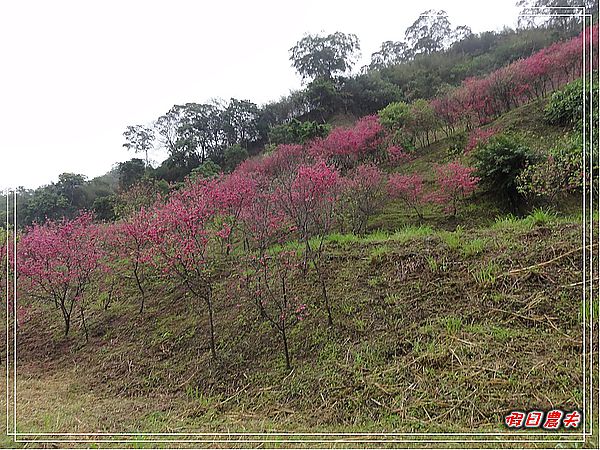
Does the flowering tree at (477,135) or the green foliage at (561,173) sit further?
the flowering tree at (477,135)

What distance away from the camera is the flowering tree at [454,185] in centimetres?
450

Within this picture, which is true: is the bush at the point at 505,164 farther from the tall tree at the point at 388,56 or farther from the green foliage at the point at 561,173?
the tall tree at the point at 388,56

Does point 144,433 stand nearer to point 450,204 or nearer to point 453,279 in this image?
point 453,279

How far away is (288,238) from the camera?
149 inches

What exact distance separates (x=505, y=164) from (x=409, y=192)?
123 centimetres

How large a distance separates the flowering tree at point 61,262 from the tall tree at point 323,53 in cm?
383

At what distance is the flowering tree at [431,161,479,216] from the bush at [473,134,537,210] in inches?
7.3

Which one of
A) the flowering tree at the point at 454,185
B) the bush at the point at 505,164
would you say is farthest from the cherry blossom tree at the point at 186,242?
the bush at the point at 505,164

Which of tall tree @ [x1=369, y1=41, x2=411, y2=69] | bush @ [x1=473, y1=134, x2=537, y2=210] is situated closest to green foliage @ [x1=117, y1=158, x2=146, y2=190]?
bush @ [x1=473, y1=134, x2=537, y2=210]

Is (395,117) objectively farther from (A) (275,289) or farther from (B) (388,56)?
(B) (388,56)

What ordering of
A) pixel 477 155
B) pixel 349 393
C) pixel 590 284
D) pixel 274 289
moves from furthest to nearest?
pixel 477 155, pixel 274 289, pixel 590 284, pixel 349 393

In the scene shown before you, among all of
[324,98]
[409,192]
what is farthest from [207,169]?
[409,192]

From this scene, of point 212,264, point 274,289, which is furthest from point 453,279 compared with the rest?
point 212,264

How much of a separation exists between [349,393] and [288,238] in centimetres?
195
